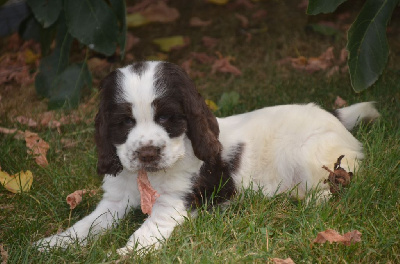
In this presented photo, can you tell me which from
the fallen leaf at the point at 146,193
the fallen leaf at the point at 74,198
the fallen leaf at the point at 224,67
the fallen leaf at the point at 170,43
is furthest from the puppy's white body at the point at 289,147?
the fallen leaf at the point at 170,43

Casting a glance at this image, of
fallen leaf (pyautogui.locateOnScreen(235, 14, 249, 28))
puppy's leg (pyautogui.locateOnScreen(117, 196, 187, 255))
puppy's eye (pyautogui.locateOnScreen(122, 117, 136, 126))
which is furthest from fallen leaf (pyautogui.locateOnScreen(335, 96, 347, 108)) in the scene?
fallen leaf (pyautogui.locateOnScreen(235, 14, 249, 28))

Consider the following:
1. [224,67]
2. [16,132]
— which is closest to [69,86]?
[16,132]

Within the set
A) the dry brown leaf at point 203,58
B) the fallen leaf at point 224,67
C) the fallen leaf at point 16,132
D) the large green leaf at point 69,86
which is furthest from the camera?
the dry brown leaf at point 203,58

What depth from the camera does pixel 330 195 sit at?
382 centimetres

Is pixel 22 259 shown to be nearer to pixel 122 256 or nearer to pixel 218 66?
pixel 122 256

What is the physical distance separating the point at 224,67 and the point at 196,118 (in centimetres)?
336

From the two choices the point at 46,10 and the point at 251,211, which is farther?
the point at 46,10

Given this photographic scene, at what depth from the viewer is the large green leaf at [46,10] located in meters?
5.43

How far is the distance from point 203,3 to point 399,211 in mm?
5515

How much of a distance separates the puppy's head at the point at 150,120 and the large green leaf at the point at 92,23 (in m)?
1.86

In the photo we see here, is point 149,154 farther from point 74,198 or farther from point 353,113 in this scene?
point 353,113

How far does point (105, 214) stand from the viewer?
12.4ft

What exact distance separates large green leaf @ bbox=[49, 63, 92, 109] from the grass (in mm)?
239

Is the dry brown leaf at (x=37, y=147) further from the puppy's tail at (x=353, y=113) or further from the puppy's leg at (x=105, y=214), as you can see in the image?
the puppy's tail at (x=353, y=113)
